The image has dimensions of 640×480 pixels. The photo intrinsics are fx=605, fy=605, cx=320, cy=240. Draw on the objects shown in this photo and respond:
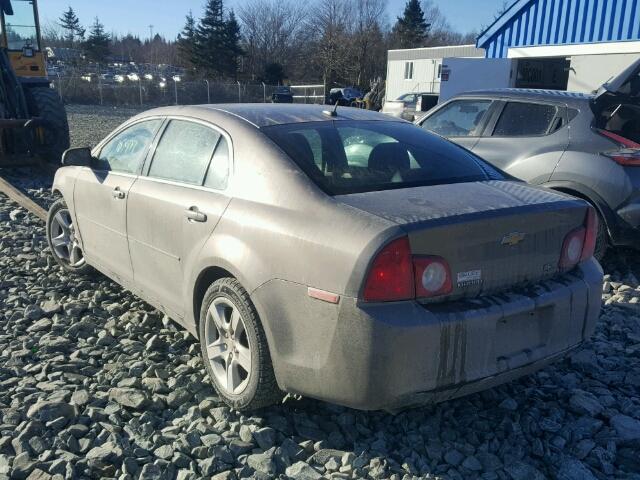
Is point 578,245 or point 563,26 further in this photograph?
point 563,26

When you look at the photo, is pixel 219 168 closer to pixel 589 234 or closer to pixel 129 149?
pixel 129 149

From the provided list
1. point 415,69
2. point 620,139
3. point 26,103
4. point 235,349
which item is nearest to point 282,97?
point 415,69

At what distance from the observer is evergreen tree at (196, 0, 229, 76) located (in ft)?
198

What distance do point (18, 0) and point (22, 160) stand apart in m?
3.42

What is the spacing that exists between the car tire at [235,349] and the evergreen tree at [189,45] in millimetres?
61257

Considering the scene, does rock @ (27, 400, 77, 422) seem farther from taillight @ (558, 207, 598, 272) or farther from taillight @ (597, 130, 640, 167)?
taillight @ (597, 130, 640, 167)

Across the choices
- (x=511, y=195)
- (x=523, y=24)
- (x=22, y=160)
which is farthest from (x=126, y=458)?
(x=523, y=24)

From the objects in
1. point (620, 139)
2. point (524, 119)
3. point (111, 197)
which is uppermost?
point (524, 119)

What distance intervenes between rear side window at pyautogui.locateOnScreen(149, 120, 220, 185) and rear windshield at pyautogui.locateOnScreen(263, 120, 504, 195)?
0.44m

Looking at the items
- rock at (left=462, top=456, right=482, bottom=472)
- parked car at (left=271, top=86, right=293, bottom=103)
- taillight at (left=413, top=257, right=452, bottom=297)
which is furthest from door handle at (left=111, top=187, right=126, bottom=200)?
parked car at (left=271, top=86, right=293, bottom=103)

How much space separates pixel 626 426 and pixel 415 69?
39150mm

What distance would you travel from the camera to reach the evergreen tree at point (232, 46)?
6066cm

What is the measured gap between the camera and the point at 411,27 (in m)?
73.4

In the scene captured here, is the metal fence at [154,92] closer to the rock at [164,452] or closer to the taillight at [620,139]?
the taillight at [620,139]
